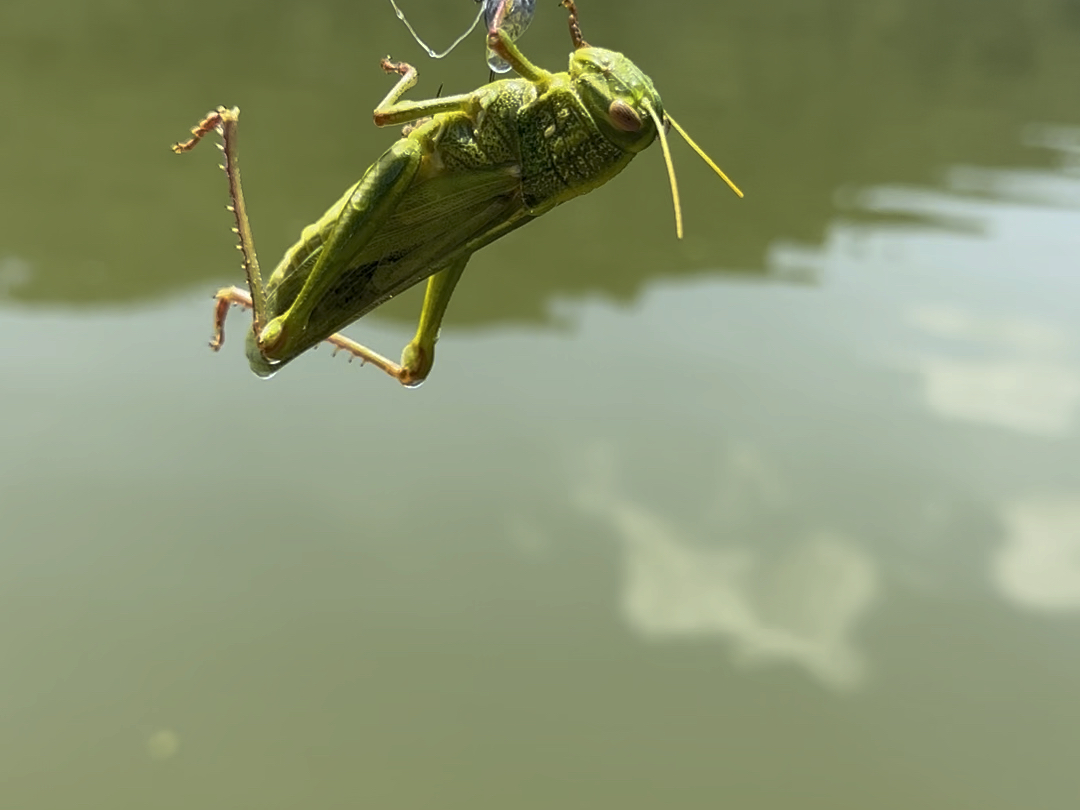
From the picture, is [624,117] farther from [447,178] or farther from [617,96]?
[447,178]

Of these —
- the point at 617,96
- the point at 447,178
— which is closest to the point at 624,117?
the point at 617,96

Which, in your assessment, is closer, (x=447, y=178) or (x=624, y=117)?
(x=624, y=117)

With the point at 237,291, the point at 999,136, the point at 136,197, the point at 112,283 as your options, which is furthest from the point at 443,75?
the point at 237,291

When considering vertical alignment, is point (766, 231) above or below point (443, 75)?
below

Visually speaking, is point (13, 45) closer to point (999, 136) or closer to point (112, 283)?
point (112, 283)
